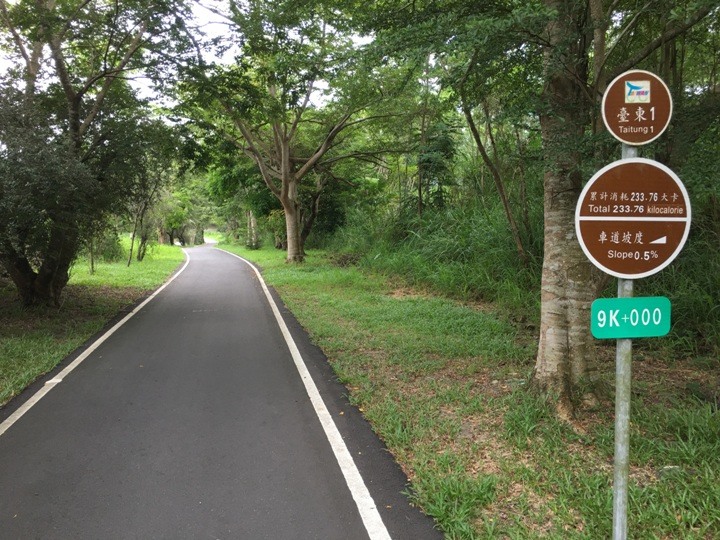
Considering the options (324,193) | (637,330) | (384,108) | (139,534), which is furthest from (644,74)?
(324,193)

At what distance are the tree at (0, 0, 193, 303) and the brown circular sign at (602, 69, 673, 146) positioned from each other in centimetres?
912

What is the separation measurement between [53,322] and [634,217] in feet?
34.5

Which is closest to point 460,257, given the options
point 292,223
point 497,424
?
point 497,424

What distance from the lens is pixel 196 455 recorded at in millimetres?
4273

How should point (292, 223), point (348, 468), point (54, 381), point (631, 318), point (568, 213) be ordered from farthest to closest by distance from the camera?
point (292, 223) → point (54, 381) → point (568, 213) → point (348, 468) → point (631, 318)

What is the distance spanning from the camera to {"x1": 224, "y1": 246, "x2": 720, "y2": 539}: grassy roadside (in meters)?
3.25

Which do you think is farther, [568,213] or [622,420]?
[568,213]

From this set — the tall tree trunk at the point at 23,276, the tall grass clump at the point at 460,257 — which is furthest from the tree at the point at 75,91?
the tall grass clump at the point at 460,257

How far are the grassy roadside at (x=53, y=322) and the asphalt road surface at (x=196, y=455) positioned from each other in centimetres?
31

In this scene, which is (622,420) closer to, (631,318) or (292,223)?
(631,318)

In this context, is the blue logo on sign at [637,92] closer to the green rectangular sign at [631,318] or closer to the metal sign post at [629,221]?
the metal sign post at [629,221]

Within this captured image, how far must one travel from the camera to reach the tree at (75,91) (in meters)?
9.44

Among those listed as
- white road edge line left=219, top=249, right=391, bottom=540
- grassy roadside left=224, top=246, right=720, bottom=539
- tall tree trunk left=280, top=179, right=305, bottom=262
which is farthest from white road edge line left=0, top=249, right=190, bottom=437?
tall tree trunk left=280, top=179, right=305, bottom=262

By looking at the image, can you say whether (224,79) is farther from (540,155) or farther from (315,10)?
(540,155)
